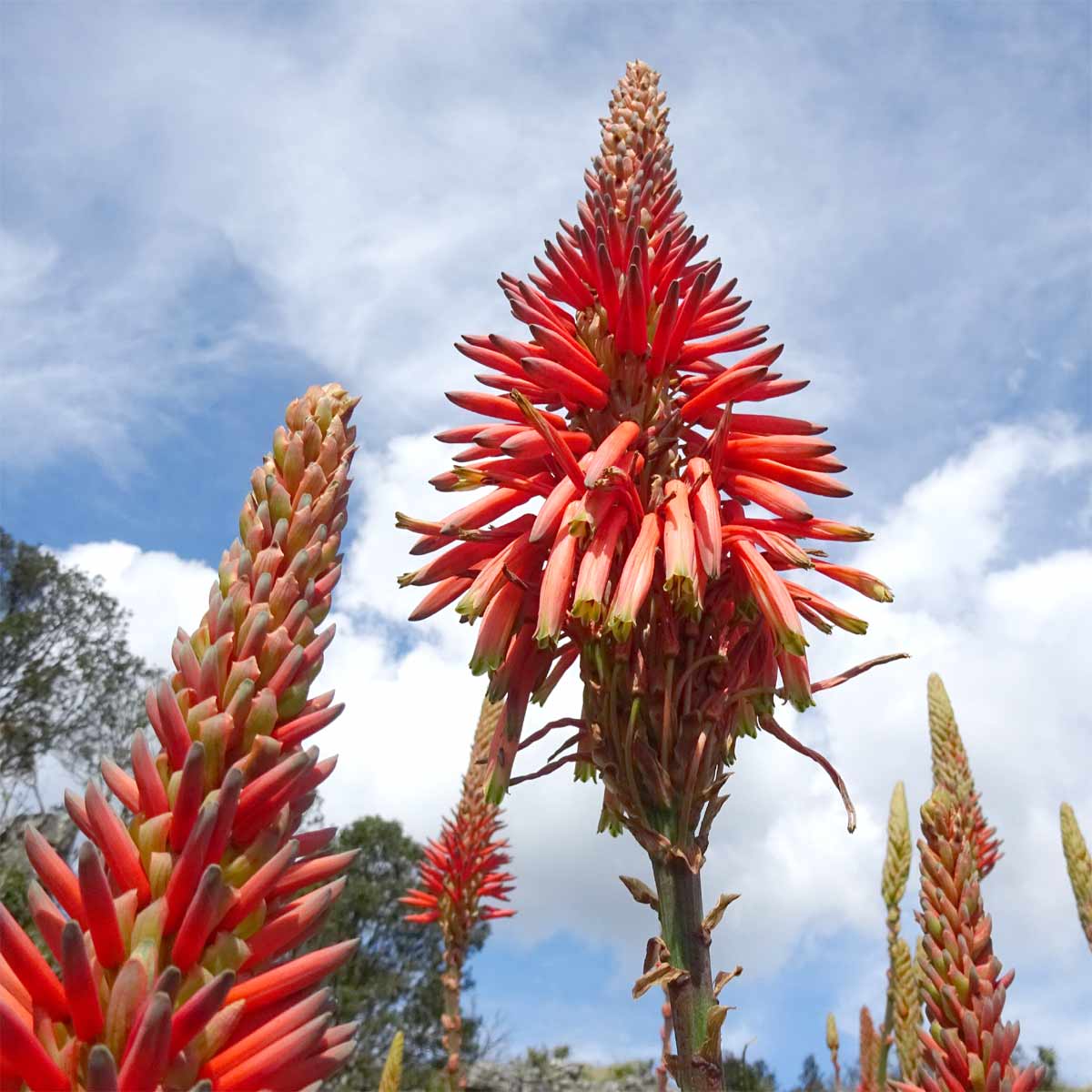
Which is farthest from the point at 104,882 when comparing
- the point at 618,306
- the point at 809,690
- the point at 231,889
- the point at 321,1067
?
the point at 618,306

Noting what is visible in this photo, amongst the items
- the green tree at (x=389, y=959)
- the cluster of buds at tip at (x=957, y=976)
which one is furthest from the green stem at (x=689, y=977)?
the green tree at (x=389, y=959)

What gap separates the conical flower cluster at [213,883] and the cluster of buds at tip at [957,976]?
107 inches

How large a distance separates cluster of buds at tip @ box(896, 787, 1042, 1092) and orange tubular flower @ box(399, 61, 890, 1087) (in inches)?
34.9

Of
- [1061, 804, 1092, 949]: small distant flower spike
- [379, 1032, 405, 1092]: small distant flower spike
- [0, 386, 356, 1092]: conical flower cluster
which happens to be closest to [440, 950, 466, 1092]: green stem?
[379, 1032, 405, 1092]: small distant flower spike

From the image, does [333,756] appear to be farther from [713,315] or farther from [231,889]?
[713,315]

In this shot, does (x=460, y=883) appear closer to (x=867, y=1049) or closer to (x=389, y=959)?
(x=867, y=1049)

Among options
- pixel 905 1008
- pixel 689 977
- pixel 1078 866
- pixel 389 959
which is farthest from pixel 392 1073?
pixel 389 959

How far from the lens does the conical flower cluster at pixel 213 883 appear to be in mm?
1411

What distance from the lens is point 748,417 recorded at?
12.8 feet

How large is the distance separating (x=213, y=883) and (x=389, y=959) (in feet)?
127

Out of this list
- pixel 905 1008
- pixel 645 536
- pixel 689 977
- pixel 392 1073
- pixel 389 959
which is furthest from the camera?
pixel 389 959

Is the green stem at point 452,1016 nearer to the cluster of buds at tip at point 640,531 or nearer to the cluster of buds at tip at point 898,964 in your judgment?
the cluster of buds at tip at point 898,964

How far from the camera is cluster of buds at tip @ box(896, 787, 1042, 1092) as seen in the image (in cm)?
344

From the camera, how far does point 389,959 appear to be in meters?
36.9
